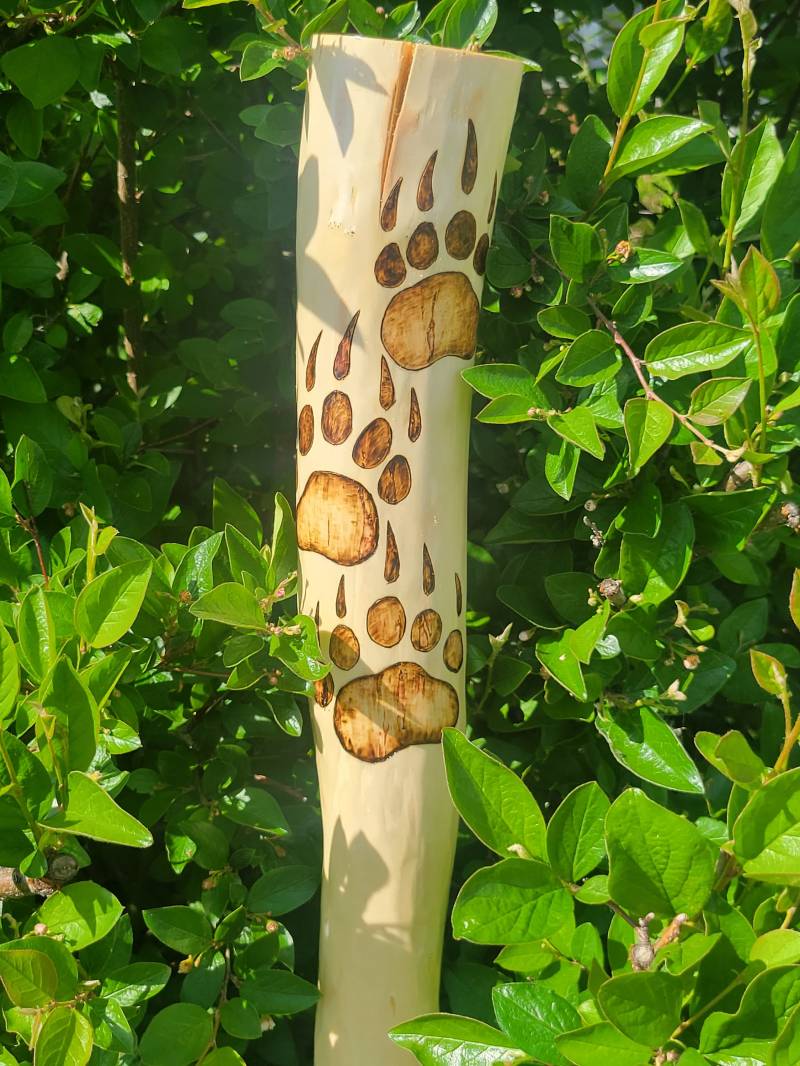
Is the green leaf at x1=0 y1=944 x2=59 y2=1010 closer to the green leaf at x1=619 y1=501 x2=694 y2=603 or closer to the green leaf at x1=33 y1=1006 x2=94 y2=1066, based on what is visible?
the green leaf at x1=33 y1=1006 x2=94 y2=1066

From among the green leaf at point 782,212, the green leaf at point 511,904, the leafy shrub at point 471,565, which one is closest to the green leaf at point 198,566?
the leafy shrub at point 471,565

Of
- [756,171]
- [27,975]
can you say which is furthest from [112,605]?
[756,171]

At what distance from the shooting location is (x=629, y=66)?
3.00ft

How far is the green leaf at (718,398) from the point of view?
2.67ft

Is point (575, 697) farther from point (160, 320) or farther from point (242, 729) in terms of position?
point (160, 320)

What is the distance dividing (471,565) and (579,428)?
1.09 feet

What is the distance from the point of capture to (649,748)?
36.2 inches

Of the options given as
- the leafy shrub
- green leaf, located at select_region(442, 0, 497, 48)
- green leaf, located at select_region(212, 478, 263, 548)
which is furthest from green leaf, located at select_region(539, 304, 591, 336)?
green leaf, located at select_region(212, 478, 263, 548)

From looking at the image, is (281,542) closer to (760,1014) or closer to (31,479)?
(31,479)

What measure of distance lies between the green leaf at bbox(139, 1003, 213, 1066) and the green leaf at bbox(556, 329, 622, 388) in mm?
614

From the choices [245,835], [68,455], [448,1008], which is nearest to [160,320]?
[68,455]

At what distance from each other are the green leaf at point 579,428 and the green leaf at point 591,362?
28 millimetres

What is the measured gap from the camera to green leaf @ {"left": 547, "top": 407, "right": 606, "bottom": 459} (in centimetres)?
83

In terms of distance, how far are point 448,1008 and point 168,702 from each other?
407mm
